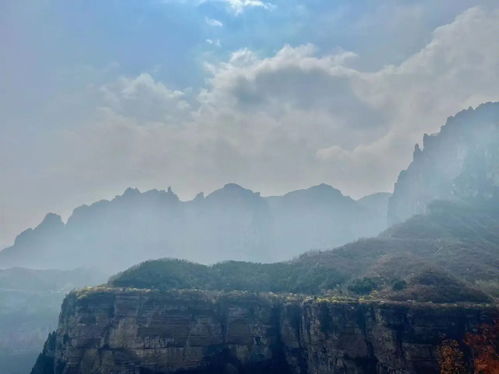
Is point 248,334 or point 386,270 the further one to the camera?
point 386,270

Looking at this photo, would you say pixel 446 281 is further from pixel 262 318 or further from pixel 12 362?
→ pixel 12 362

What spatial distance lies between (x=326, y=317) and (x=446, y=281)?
1135 inches

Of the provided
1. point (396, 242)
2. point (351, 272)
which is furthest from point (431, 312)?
point (396, 242)

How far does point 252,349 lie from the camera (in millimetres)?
106062

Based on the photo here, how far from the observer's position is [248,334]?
107938mm

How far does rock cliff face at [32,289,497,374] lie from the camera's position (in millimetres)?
80125

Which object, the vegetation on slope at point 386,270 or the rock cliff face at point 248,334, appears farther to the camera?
the vegetation on slope at point 386,270

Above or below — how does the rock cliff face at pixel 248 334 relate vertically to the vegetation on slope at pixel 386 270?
below

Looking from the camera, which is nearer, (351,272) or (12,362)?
(351,272)

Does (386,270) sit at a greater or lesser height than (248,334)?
greater

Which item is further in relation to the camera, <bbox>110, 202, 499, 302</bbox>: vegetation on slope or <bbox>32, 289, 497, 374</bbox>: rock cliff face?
<bbox>110, 202, 499, 302</bbox>: vegetation on slope

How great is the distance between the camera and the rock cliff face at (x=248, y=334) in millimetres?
80125

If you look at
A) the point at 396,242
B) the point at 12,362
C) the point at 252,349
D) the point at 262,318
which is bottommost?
the point at 12,362

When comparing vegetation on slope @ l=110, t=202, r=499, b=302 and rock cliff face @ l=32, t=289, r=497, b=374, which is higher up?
vegetation on slope @ l=110, t=202, r=499, b=302
